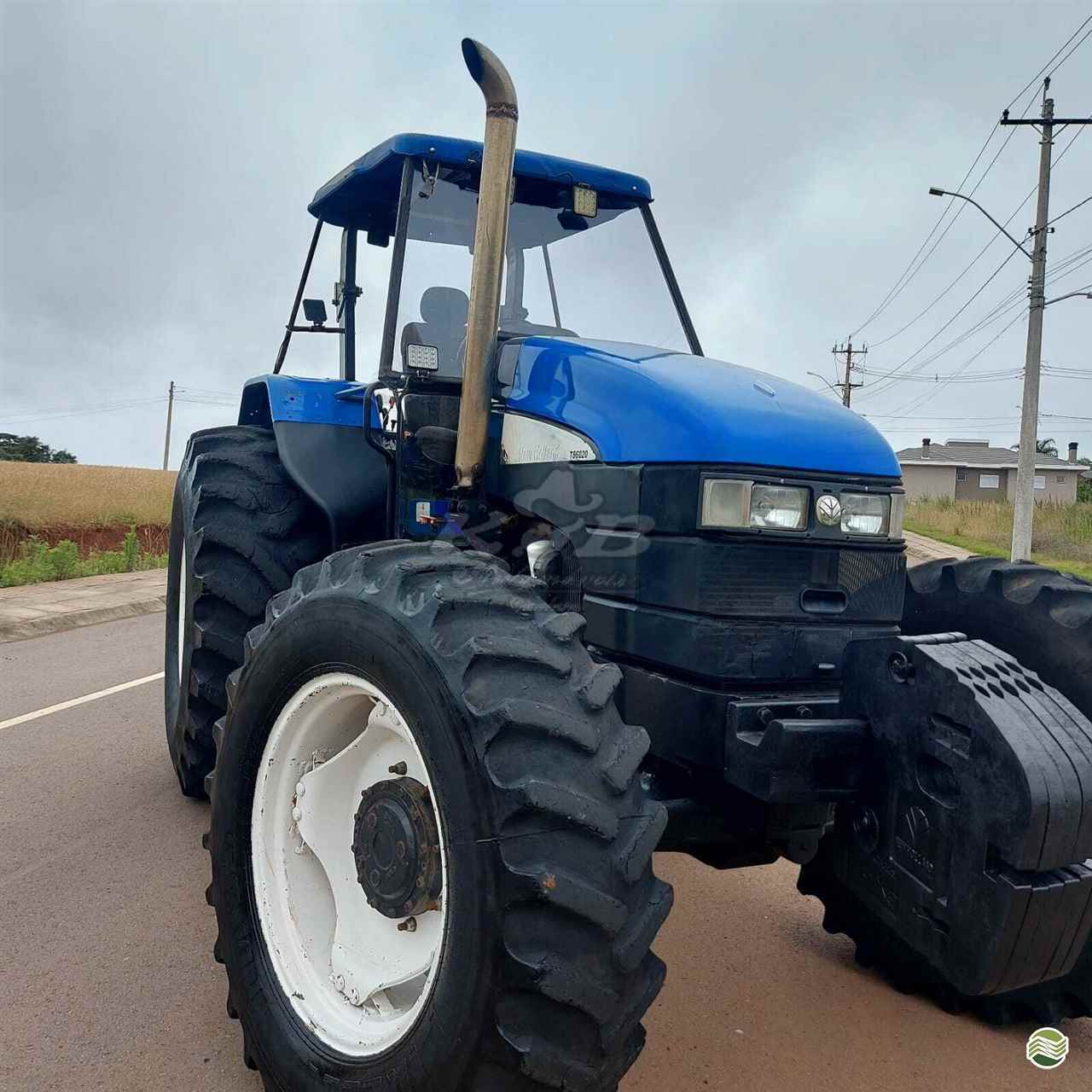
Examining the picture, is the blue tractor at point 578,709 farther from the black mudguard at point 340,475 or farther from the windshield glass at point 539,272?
the black mudguard at point 340,475

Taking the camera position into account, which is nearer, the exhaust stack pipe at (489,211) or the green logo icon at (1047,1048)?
the exhaust stack pipe at (489,211)

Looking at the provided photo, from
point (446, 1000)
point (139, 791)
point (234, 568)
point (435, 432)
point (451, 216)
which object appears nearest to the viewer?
point (446, 1000)

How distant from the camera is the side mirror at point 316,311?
483cm

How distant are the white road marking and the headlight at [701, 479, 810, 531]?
5.13m

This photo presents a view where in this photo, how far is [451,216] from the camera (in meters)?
3.74

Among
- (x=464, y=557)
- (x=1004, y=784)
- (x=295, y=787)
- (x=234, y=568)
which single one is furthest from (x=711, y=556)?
(x=234, y=568)

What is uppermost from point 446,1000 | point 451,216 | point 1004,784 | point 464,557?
point 451,216

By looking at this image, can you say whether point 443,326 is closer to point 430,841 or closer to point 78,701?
point 430,841

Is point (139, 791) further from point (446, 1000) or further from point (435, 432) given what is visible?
point (446, 1000)

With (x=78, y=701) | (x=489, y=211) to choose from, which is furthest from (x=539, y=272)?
(x=78, y=701)

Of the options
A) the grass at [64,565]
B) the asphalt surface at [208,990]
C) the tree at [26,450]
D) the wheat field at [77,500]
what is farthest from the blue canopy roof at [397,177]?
the tree at [26,450]

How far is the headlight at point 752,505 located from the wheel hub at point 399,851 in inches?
39.6

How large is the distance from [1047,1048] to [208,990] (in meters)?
2.48

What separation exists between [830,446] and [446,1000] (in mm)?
1730
